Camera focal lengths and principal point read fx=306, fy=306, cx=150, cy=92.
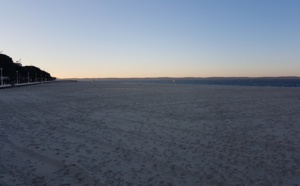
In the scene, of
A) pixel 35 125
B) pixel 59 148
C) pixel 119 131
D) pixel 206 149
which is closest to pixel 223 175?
pixel 206 149

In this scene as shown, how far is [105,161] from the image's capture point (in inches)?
327

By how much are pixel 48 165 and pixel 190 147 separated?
445 centimetres

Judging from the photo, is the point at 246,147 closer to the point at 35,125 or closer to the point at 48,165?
the point at 48,165

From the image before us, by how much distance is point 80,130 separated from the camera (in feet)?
43.4

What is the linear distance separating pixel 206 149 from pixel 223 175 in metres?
2.57

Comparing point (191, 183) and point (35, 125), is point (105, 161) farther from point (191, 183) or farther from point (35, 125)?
point (35, 125)

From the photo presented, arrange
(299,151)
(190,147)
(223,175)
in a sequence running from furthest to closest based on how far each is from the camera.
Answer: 1. (190,147)
2. (299,151)
3. (223,175)

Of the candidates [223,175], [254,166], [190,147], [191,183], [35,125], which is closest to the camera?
[191,183]

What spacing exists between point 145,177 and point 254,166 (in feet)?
9.56

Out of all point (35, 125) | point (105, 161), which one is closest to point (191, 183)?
point (105, 161)

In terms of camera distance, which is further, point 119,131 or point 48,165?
point 119,131

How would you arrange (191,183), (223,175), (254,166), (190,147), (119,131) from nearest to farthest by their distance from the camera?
1. (191,183)
2. (223,175)
3. (254,166)
4. (190,147)
5. (119,131)

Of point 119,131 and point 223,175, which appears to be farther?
point 119,131

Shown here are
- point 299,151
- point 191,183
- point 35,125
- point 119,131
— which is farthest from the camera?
point 35,125
